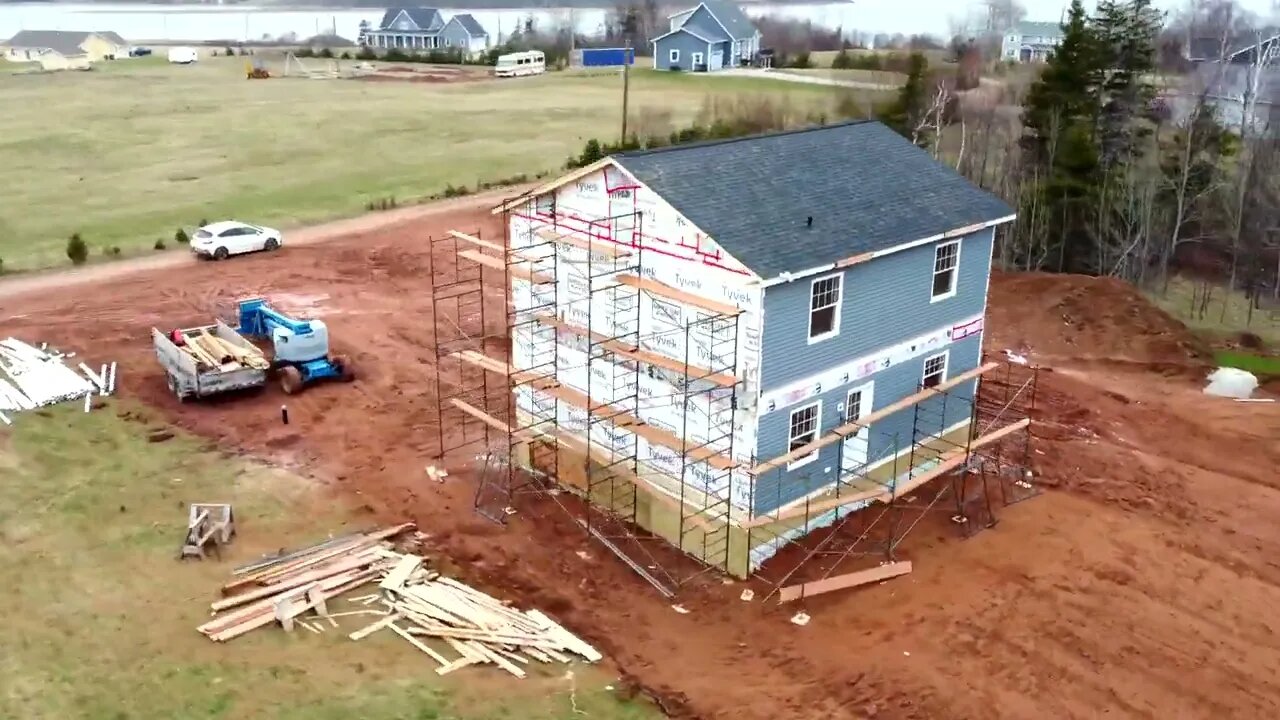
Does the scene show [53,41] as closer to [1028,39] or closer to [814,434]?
[1028,39]

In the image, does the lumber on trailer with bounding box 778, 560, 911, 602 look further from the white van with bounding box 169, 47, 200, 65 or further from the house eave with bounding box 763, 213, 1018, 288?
the white van with bounding box 169, 47, 200, 65

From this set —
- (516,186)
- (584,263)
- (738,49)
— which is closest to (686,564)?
(584,263)

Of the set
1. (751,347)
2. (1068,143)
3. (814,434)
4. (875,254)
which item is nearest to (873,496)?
(814,434)

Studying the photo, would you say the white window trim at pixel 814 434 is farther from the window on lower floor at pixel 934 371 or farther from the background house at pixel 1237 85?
the background house at pixel 1237 85

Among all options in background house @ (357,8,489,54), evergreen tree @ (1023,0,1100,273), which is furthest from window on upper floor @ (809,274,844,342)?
background house @ (357,8,489,54)

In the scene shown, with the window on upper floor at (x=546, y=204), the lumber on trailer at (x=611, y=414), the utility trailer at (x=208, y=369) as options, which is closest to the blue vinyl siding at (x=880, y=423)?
Answer: the lumber on trailer at (x=611, y=414)

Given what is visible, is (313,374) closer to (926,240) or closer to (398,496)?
(398,496)
